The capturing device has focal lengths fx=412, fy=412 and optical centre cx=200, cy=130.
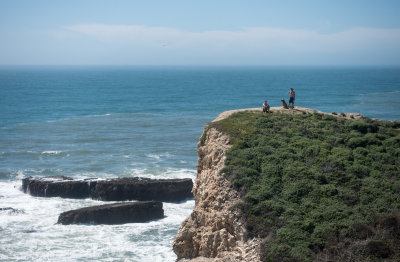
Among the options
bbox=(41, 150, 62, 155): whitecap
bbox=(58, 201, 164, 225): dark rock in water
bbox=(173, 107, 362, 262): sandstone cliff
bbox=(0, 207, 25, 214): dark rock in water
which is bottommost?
bbox=(0, 207, 25, 214): dark rock in water

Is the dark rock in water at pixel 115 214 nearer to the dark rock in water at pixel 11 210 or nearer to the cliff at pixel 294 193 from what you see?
the dark rock in water at pixel 11 210

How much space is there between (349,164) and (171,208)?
1398 cm

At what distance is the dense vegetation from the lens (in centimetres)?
1292

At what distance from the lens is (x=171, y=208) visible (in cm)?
2811

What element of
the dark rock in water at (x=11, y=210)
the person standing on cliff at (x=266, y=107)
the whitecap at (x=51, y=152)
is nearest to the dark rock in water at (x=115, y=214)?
the dark rock in water at (x=11, y=210)

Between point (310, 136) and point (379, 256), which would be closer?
point (379, 256)

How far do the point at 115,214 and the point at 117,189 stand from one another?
3.91m

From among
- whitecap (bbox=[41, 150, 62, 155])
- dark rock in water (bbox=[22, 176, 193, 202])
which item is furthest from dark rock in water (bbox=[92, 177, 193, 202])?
whitecap (bbox=[41, 150, 62, 155])

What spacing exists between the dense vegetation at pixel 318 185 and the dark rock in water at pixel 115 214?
8.16 metres

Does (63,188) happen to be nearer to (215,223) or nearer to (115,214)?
(115,214)

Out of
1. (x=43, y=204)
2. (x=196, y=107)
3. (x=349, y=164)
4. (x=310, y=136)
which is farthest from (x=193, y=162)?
(x=196, y=107)

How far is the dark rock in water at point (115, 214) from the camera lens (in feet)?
83.1

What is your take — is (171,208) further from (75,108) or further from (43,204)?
(75,108)

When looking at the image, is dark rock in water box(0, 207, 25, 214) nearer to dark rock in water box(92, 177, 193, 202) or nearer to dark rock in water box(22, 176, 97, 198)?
dark rock in water box(22, 176, 97, 198)
